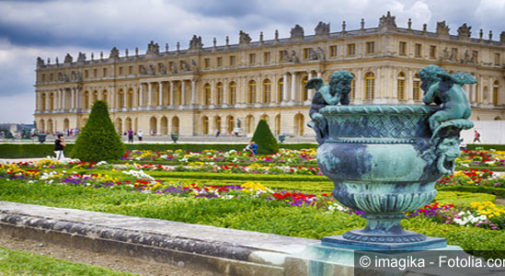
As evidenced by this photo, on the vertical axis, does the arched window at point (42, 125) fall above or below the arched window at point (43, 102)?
below

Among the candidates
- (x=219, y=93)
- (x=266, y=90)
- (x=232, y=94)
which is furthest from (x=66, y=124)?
(x=266, y=90)

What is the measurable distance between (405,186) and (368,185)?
0.80 feet

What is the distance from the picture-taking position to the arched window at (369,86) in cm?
5494

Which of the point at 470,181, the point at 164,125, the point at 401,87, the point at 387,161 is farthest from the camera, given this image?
the point at 164,125

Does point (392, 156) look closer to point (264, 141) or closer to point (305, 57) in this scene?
point (264, 141)

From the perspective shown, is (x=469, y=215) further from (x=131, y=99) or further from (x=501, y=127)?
(x=131, y=99)

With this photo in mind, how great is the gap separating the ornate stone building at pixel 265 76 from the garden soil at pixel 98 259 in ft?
158

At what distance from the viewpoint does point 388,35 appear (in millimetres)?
53344

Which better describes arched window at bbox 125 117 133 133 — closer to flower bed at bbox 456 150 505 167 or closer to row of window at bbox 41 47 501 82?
row of window at bbox 41 47 501 82

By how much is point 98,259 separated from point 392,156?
3.04 m

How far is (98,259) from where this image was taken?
18.7 ft

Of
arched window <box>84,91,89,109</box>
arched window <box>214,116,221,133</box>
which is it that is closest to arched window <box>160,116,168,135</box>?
arched window <box>214,116,221,133</box>

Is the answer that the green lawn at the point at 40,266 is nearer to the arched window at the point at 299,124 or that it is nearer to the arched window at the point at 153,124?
the arched window at the point at 299,124

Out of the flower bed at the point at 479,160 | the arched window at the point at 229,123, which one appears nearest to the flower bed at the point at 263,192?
the flower bed at the point at 479,160
